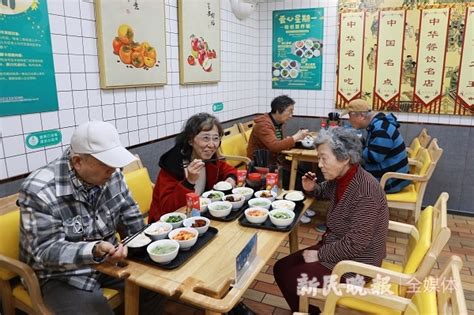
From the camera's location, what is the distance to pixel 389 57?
4008mm

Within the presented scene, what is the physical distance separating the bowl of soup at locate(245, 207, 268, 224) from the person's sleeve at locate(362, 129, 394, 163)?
1.62 m

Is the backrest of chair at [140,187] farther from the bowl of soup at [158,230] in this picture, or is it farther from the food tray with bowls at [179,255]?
the food tray with bowls at [179,255]

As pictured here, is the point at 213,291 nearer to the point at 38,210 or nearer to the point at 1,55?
the point at 38,210

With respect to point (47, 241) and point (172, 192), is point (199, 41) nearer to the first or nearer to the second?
point (172, 192)

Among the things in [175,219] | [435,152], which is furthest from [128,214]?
[435,152]

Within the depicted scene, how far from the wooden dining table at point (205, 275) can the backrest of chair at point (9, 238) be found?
0.60 meters

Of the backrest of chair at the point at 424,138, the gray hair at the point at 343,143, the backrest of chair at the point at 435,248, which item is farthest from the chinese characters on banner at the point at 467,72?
the backrest of chair at the point at 435,248

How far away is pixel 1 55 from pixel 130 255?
133 centimetres

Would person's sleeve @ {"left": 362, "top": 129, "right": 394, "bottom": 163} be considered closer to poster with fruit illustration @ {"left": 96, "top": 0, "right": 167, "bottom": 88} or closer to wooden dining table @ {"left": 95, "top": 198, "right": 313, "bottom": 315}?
wooden dining table @ {"left": 95, "top": 198, "right": 313, "bottom": 315}

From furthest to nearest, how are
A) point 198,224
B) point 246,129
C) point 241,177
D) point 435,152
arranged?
point 246,129, point 435,152, point 241,177, point 198,224

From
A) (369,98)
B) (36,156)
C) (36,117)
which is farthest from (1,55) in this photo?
(369,98)

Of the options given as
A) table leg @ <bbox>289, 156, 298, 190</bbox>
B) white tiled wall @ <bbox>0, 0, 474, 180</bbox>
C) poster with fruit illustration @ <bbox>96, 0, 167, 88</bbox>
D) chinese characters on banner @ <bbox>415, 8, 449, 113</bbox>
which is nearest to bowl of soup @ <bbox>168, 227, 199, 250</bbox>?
white tiled wall @ <bbox>0, 0, 474, 180</bbox>

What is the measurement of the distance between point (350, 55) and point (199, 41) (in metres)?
1.88

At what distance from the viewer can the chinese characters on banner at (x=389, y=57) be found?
3902mm
